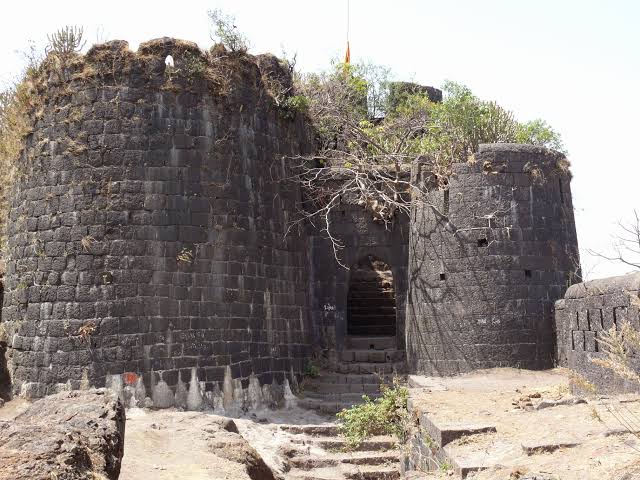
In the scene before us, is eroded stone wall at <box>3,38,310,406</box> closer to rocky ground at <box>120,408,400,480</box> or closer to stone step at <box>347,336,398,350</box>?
rocky ground at <box>120,408,400,480</box>

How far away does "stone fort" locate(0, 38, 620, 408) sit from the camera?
1198 centimetres

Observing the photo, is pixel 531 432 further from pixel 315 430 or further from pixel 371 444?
pixel 315 430

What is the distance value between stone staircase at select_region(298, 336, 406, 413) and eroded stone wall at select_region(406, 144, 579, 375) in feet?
2.14

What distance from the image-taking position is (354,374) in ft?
47.7

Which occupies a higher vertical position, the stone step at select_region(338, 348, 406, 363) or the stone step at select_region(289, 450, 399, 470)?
the stone step at select_region(338, 348, 406, 363)

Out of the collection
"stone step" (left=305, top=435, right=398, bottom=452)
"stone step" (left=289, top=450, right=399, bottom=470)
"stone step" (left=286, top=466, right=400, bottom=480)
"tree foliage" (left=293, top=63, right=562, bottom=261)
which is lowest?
"stone step" (left=286, top=466, right=400, bottom=480)

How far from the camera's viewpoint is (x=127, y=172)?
12.3 m

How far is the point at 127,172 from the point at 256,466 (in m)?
5.64

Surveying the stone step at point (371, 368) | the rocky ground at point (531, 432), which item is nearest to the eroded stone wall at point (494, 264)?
the stone step at point (371, 368)

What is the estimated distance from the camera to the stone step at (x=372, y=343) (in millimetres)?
15633

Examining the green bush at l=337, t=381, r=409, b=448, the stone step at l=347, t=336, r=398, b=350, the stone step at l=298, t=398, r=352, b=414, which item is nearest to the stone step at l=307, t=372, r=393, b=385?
the stone step at l=298, t=398, r=352, b=414

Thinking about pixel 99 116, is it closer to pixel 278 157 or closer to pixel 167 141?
pixel 167 141

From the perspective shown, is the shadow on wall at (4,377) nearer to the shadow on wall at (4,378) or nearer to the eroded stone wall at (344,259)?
the shadow on wall at (4,378)

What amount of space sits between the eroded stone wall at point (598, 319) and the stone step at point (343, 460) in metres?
3.09
